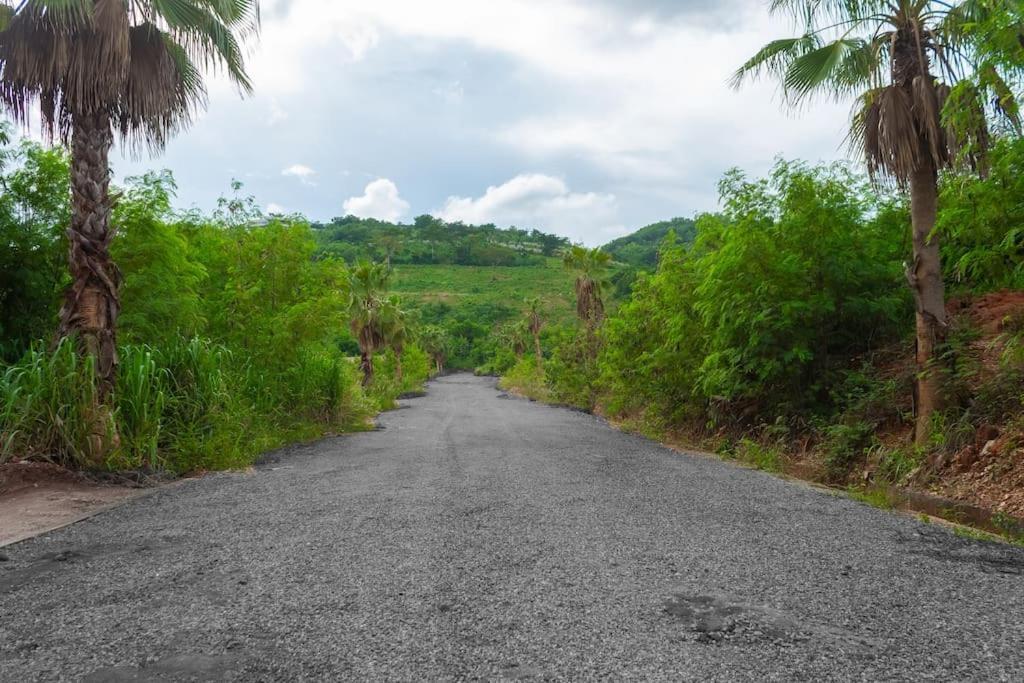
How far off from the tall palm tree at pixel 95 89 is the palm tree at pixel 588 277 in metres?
26.1

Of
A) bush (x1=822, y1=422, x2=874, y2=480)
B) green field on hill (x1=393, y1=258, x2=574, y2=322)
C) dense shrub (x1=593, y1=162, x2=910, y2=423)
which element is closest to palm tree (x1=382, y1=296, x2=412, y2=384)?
dense shrub (x1=593, y1=162, x2=910, y2=423)

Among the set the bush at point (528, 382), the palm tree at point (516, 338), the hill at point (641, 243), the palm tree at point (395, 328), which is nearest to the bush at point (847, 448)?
the bush at point (528, 382)

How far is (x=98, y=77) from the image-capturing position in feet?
26.9

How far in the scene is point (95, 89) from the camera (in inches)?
328

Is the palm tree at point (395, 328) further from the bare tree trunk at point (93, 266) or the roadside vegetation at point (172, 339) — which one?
the bare tree trunk at point (93, 266)

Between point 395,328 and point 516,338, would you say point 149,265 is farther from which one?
point 516,338

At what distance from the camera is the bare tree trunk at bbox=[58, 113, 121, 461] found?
827 centimetres

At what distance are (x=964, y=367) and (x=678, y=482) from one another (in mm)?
3652

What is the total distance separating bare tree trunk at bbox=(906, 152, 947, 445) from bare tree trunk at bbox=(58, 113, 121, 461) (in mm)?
9948

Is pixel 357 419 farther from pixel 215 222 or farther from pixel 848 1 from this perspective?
pixel 848 1

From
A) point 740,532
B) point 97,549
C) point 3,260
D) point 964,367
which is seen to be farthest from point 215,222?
point 964,367

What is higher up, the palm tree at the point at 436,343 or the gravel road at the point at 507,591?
the palm tree at the point at 436,343

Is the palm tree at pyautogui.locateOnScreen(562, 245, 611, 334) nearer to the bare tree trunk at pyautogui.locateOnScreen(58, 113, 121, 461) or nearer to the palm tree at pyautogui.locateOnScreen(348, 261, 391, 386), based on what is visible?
the palm tree at pyautogui.locateOnScreen(348, 261, 391, 386)

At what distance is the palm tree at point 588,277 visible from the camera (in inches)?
1344
